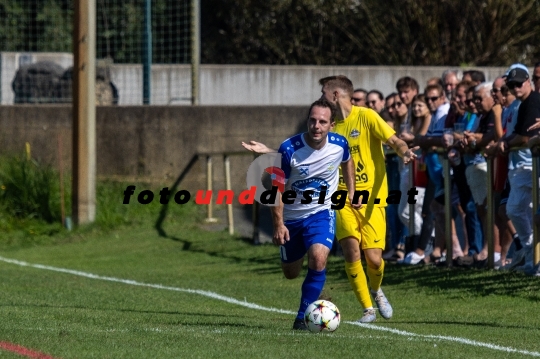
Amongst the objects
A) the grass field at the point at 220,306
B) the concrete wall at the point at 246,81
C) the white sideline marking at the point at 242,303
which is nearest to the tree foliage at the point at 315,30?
the concrete wall at the point at 246,81

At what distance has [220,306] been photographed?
11.4 metres

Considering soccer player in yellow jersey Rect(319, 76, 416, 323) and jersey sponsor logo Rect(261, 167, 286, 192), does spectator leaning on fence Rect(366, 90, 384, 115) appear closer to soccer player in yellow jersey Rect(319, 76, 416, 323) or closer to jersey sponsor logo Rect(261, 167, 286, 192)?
soccer player in yellow jersey Rect(319, 76, 416, 323)

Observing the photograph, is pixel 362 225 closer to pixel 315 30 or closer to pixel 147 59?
pixel 147 59

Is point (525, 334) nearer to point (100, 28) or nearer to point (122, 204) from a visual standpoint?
point (122, 204)

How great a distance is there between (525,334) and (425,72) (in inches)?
589

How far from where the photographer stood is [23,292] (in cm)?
1220

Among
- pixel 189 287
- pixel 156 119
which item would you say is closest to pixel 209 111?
pixel 156 119

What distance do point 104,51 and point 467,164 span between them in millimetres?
15015

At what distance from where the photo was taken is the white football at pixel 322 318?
8.58m

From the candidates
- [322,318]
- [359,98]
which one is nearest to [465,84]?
[359,98]

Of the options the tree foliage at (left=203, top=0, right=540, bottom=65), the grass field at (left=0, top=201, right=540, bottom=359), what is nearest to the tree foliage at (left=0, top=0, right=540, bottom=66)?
the tree foliage at (left=203, top=0, right=540, bottom=65)

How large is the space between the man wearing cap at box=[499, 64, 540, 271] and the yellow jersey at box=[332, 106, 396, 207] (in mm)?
2173

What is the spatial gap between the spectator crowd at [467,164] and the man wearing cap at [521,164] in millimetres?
10

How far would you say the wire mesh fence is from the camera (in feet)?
76.8
